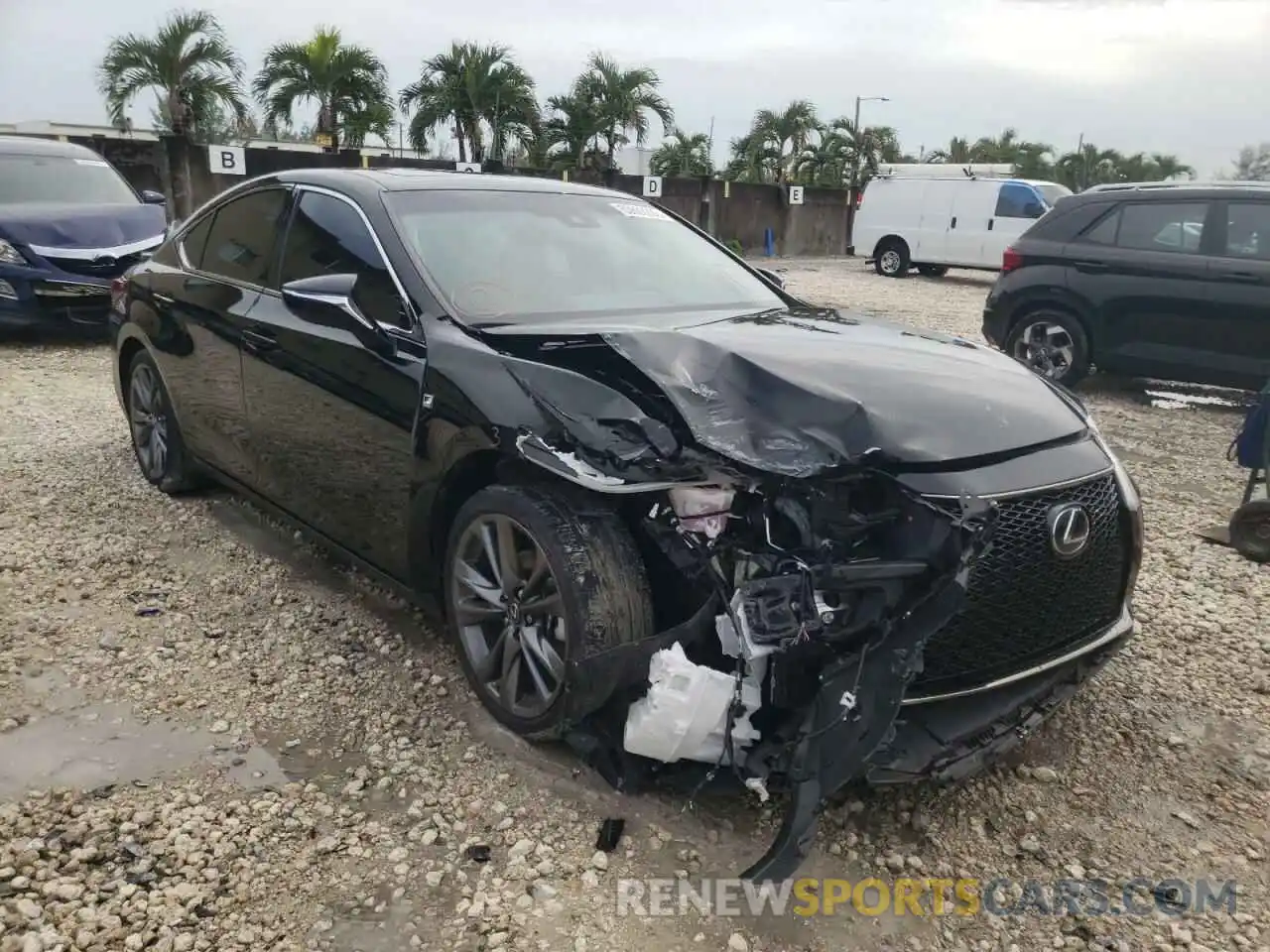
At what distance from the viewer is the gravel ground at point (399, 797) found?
92.9 inches

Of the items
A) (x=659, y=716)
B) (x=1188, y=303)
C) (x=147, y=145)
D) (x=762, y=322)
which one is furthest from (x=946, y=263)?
(x=659, y=716)

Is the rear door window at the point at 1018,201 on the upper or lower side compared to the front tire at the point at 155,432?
upper

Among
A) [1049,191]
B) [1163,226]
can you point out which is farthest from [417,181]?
[1049,191]

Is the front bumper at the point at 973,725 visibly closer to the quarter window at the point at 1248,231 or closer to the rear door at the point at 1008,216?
the quarter window at the point at 1248,231

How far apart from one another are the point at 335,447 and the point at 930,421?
2.09 metres

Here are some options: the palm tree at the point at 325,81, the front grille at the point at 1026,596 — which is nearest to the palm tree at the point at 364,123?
the palm tree at the point at 325,81

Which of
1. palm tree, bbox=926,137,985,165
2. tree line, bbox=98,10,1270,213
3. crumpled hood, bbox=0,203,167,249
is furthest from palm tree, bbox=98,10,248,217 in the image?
palm tree, bbox=926,137,985,165

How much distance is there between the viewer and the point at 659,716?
248 centimetres

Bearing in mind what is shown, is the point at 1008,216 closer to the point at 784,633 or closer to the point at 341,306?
the point at 341,306

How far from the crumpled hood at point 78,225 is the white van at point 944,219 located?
14.6 m

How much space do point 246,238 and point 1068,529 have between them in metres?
3.52

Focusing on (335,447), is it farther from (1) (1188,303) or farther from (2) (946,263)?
(2) (946,263)

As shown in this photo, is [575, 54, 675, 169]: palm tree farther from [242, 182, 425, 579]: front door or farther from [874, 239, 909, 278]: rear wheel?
[242, 182, 425, 579]: front door

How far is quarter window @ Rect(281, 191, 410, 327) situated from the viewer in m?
3.34
